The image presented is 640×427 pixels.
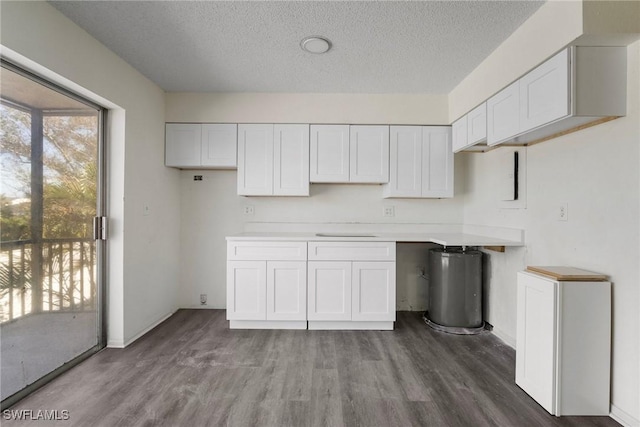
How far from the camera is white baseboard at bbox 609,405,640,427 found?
→ 59.3 inches

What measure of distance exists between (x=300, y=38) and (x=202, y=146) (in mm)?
1623

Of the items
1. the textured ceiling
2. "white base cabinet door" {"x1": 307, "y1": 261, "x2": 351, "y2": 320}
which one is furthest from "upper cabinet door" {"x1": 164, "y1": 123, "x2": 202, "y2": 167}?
"white base cabinet door" {"x1": 307, "y1": 261, "x2": 351, "y2": 320}

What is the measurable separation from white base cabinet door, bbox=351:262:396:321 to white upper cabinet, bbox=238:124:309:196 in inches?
40.7

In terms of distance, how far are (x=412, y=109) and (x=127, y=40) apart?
2.64m

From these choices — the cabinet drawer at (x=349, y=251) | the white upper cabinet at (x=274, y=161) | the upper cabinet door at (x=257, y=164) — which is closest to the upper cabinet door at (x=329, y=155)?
the white upper cabinet at (x=274, y=161)

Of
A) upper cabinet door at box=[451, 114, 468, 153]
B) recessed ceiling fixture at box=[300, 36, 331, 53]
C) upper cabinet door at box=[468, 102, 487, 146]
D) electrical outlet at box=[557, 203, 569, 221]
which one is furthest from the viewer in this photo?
upper cabinet door at box=[451, 114, 468, 153]

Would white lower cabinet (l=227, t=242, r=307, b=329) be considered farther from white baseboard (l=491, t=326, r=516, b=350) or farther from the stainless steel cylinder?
white baseboard (l=491, t=326, r=516, b=350)

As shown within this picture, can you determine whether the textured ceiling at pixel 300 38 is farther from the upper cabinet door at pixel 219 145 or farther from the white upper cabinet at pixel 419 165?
the white upper cabinet at pixel 419 165

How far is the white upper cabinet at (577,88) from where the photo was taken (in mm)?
1558

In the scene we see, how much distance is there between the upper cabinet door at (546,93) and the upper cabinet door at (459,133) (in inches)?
32.2

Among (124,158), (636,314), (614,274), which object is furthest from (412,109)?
(124,158)

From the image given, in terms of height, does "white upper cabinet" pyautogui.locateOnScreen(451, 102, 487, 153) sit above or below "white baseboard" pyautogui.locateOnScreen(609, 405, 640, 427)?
above

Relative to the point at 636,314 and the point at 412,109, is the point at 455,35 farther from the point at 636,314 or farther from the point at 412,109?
the point at 636,314

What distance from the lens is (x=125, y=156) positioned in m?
2.46
